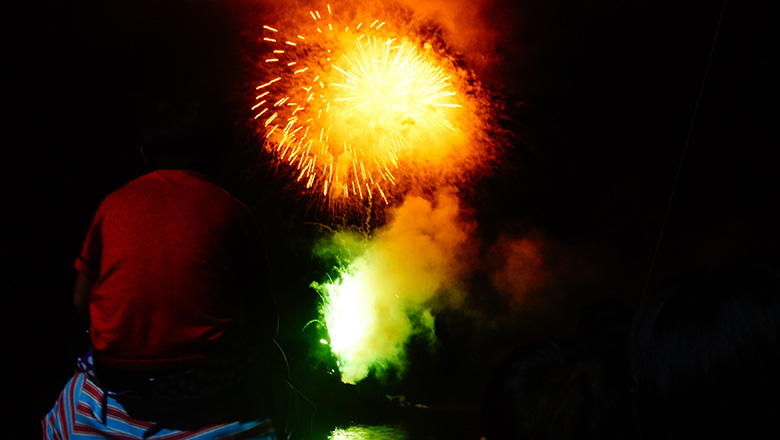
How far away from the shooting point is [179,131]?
6.23ft

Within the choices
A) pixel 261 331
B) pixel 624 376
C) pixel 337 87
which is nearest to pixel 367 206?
pixel 337 87

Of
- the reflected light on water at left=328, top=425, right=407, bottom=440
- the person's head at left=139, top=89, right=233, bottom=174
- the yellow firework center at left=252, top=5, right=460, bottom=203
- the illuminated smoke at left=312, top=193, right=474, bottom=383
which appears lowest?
the reflected light on water at left=328, top=425, right=407, bottom=440

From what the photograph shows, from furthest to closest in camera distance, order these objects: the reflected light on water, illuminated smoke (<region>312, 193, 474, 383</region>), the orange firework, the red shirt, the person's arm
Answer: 1. illuminated smoke (<region>312, 193, 474, 383</region>)
2. the orange firework
3. the reflected light on water
4. the person's arm
5. the red shirt

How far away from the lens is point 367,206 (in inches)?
261

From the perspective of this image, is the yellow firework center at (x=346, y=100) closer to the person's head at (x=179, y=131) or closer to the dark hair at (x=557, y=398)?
the person's head at (x=179, y=131)

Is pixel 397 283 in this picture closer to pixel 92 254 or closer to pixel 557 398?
pixel 92 254

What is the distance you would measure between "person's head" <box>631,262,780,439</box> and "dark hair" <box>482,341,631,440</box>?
0.75ft

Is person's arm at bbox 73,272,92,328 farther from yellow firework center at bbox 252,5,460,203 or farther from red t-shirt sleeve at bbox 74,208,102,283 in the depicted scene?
yellow firework center at bbox 252,5,460,203

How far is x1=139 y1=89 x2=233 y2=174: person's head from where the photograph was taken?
1896mm

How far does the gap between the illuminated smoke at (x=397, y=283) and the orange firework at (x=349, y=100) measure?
26.6 inches

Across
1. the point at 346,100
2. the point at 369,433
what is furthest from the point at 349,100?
the point at 369,433

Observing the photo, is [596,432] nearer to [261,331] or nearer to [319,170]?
[261,331]

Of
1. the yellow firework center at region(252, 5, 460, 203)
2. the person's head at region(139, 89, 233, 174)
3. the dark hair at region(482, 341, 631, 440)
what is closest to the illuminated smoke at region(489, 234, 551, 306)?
the yellow firework center at region(252, 5, 460, 203)

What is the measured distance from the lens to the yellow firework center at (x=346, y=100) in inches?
231
